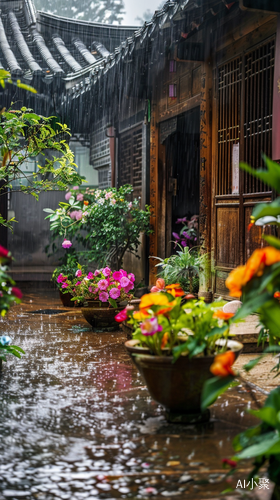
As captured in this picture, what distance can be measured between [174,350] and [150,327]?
0.19 meters

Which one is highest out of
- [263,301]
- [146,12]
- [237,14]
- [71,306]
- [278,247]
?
[146,12]

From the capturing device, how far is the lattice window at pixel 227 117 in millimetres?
7035

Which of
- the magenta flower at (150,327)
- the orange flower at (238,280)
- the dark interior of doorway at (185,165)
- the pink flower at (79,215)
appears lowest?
the magenta flower at (150,327)

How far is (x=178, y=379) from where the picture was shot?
3.40 meters

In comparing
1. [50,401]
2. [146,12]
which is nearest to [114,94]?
[50,401]

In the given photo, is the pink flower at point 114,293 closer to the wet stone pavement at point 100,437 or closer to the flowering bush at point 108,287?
the flowering bush at point 108,287

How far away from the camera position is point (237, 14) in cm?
684

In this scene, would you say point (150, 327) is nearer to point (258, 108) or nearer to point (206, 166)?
point (258, 108)

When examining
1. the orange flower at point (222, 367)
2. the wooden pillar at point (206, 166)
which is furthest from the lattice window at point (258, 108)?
the orange flower at point (222, 367)

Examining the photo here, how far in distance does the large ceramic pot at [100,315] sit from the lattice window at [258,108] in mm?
2199

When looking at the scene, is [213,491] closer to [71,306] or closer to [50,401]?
[50,401]

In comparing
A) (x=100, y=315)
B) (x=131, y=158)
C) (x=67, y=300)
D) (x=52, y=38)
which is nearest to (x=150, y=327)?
(x=100, y=315)

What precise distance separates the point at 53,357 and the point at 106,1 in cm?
2975

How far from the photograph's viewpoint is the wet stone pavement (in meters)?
2.67
